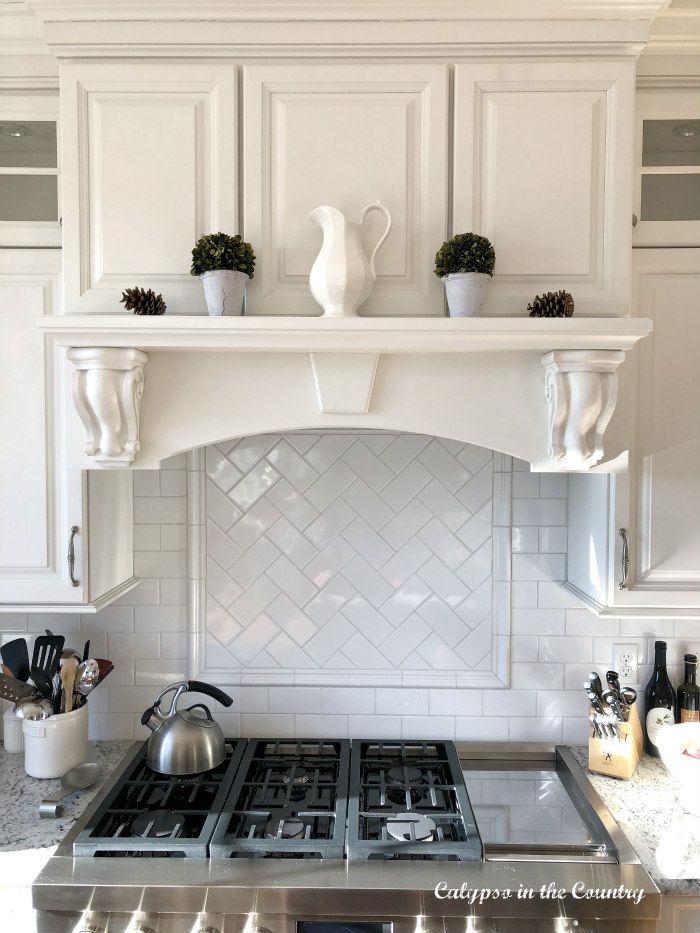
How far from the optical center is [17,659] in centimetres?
175

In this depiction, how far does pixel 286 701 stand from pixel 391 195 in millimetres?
1374

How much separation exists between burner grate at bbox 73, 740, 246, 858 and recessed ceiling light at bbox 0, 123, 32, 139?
1.61m

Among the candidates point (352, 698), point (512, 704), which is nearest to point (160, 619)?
point (352, 698)

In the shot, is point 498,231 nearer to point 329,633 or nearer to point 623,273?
point 623,273

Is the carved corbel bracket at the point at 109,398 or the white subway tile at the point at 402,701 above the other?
the carved corbel bracket at the point at 109,398

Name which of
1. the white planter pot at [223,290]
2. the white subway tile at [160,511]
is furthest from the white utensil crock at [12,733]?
the white planter pot at [223,290]

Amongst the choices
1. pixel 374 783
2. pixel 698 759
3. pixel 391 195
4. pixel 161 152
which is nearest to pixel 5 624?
pixel 374 783

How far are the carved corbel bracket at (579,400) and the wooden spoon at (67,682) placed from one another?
1319mm

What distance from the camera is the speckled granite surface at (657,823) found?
1.38 metres

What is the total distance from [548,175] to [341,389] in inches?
25.3

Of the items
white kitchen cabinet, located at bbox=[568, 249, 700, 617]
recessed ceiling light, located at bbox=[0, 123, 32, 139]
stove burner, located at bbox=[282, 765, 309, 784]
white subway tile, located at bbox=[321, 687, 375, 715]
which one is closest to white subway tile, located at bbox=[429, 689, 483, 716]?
white subway tile, located at bbox=[321, 687, 375, 715]

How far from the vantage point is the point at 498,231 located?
1480 millimetres

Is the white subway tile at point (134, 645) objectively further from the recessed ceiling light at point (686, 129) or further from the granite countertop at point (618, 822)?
the recessed ceiling light at point (686, 129)

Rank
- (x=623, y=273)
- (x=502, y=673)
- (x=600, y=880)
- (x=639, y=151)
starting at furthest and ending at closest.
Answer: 1. (x=502, y=673)
2. (x=639, y=151)
3. (x=623, y=273)
4. (x=600, y=880)
